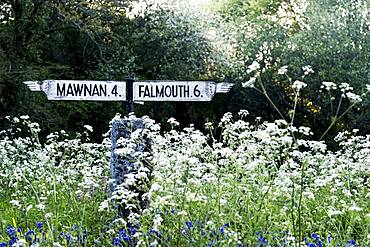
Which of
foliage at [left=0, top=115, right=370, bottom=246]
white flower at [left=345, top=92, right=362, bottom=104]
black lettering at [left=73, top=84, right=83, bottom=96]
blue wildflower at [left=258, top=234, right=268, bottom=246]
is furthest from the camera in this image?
black lettering at [left=73, top=84, right=83, bottom=96]

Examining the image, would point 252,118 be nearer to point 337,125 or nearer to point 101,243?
point 337,125

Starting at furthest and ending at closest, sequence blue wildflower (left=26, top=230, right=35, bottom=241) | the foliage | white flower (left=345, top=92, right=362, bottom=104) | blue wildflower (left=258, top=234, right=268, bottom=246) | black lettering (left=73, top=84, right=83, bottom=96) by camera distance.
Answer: black lettering (left=73, top=84, right=83, bottom=96), blue wildflower (left=26, top=230, right=35, bottom=241), blue wildflower (left=258, top=234, right=268, bottom=246), the foliage, white flower (left=345, top=92, right=362, bottom=104)

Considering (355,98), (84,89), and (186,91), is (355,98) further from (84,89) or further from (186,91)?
(84,89)

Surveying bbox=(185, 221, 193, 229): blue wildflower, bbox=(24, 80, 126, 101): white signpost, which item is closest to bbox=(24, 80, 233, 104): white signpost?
bbox=(24, 80, 126, 101): white signpost

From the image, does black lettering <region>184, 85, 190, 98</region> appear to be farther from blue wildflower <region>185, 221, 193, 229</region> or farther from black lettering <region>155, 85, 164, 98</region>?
blue wildflower <region>185, 221, 193, 229</region>

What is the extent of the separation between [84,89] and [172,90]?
0.68 metres

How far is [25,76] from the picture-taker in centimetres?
1034

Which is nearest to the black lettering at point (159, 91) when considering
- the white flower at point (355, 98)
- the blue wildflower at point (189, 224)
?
the blue wildflower at point (189, 224)

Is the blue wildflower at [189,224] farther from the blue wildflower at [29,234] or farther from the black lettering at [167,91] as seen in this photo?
the black lettering at [167,91]

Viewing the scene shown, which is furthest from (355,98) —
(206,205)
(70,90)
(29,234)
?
(70,90)

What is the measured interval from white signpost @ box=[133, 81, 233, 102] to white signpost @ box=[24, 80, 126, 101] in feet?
0.44

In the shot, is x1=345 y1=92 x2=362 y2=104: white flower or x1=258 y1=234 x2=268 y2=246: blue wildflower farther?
x1=258 y1=234 x2=268 y2=246: blue wildflower

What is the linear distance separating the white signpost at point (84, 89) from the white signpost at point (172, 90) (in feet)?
0.44

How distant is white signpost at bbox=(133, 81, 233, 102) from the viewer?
15.8ft
